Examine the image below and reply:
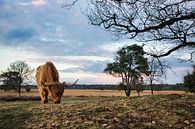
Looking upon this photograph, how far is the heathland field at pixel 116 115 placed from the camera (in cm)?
1561

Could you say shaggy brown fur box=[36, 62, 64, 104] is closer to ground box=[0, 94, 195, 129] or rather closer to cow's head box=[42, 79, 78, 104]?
cow's head box=[42, 79, 78, 104]

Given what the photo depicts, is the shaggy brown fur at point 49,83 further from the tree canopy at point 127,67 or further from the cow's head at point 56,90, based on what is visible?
the tree canopy at point 127,67

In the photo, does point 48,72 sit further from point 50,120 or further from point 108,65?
point 108,65

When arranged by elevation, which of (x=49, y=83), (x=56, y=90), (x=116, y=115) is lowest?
(x=116, y=115)

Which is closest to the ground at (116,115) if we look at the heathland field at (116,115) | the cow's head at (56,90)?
the heathland field at (116,115)

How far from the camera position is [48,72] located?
2967 cm

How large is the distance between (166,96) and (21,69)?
7060 centimetres

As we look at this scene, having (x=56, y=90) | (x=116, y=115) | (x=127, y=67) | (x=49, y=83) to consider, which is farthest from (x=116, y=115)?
(x=127, y=67)

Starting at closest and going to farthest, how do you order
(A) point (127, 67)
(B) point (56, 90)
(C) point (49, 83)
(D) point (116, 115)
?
(D) point (116, 115) < (B) point (56, 90) < (C) point (49, 83) < (A) point (127, 67)

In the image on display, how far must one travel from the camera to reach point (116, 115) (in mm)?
16500

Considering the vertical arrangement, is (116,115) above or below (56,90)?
below

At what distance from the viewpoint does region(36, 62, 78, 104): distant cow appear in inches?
1091

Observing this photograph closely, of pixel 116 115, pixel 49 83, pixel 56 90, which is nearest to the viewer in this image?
Answer: pixel 116 115

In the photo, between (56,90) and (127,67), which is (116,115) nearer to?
(56,90)
